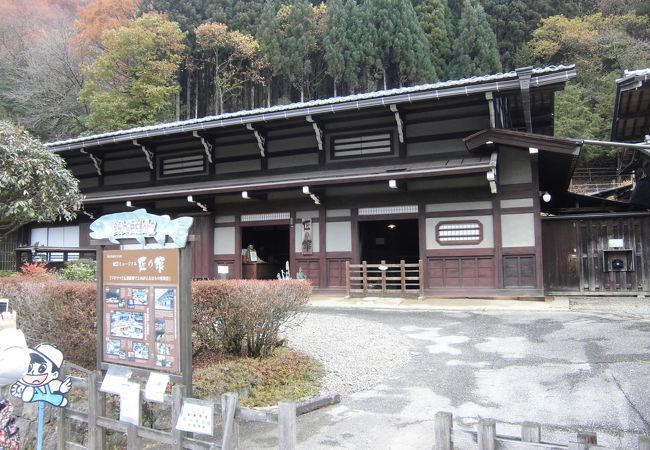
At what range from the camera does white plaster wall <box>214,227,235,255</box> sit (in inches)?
657

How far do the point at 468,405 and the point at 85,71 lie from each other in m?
35.3

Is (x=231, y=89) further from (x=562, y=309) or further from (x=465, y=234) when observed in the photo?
(x=562, y=309)

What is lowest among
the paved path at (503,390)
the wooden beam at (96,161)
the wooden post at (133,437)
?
the paved path at (503,390)

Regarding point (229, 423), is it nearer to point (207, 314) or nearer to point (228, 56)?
point (207, 314)

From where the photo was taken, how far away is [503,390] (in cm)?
557

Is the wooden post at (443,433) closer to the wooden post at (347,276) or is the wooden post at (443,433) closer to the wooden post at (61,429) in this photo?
the wooden post at (61,429)

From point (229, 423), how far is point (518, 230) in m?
11.6

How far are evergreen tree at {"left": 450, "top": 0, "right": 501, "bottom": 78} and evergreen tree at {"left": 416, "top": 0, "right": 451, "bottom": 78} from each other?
3.06ft

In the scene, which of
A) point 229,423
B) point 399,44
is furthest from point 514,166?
point 399,44

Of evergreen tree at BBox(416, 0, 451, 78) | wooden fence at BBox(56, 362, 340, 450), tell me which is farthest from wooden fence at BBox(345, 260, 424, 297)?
evergreen tree at BBox(416, 0, 451, 78)

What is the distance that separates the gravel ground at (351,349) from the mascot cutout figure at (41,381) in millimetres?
2977

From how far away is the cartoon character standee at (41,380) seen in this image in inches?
151

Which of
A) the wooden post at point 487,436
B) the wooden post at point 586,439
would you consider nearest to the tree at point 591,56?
the wooden post at point 586,439

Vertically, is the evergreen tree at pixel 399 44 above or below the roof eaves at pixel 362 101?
above
